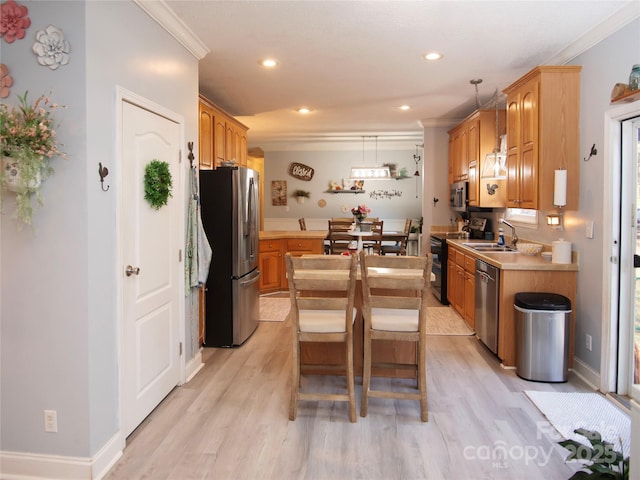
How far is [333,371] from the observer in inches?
130

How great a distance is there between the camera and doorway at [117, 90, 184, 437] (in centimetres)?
250

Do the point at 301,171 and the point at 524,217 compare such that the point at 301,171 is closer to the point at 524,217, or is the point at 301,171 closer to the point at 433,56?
the point at 524,217

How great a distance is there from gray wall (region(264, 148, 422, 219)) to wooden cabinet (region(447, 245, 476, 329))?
3.78 meters

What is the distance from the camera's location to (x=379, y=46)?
143 inches

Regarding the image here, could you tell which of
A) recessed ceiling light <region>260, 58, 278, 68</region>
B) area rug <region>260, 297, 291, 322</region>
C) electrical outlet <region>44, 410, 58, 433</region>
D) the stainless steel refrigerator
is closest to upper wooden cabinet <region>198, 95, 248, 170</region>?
the stainless steel refrigerator

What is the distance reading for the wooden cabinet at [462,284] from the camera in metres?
4.73

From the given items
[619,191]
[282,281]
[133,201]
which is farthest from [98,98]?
[282,281]

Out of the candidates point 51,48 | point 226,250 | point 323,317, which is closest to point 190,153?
point 226,250

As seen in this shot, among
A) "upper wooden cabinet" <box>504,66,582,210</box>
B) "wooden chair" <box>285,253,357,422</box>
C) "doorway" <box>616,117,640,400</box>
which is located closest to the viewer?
"wooden chair" <box>285,253,357,422</box>

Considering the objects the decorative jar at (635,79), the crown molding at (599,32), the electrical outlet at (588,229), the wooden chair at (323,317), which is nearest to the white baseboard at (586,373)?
the electrical outlet at (588,229)

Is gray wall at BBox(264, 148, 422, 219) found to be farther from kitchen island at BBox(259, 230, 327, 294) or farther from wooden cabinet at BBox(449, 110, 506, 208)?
wooden cabinet at BBox(449, 110, 506, 208)

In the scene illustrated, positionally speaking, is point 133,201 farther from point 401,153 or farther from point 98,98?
point 401,153

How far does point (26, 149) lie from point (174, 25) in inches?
62.6

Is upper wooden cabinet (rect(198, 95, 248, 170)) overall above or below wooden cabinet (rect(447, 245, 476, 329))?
above
